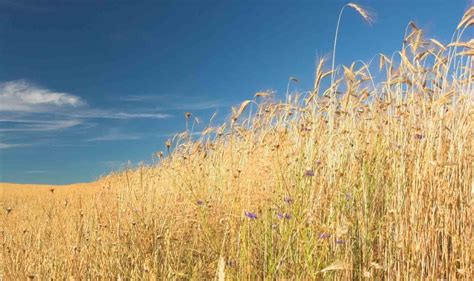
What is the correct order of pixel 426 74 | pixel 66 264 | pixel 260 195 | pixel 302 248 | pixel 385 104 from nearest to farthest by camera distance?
1. pixel 302 248
2. pixel 426 74
3. pixel 66 264
4. pixel 260 195
5. pixel 385 104

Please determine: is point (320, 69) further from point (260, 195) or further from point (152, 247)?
point (152, 247)

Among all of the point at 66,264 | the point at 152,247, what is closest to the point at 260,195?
the point at 152,247

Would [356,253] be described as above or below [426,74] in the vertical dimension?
below

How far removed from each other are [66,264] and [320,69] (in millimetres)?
2825

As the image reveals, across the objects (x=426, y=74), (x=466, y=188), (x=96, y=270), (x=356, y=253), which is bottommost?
(x=96, y=270)

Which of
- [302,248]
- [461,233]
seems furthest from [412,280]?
[302,248]

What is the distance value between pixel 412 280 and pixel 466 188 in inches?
34.4

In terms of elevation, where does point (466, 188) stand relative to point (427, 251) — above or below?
above

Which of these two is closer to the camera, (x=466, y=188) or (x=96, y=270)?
(x=466, y=188)

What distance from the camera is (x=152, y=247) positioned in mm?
3697

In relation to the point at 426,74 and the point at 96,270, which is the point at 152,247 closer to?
the point at 96,270

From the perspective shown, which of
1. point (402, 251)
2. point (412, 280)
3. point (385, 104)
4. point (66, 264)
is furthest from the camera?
point (385, 104)

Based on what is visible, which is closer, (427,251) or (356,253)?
(427,251)

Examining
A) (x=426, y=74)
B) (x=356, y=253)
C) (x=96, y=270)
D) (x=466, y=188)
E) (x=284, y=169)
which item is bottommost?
(x=96, y=270)
